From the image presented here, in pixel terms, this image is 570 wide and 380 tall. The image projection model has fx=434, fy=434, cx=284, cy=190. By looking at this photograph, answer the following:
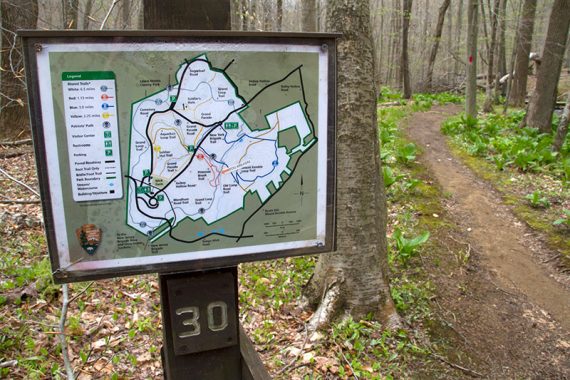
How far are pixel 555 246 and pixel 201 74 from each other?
5803 mm

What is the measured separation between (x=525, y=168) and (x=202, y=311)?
28.1 ft

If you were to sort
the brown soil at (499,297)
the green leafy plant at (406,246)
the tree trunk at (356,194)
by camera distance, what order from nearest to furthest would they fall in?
the tree trunk at (356,194) < the brown soil at (499,297) < the green leafy plant at (406,246)

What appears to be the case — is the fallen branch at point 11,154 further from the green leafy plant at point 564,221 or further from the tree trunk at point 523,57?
the tree trunk at point 523,57

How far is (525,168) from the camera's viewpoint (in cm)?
853

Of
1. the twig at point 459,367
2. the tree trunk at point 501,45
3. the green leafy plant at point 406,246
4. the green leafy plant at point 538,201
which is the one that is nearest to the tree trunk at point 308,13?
the tree trunk at point 501,45

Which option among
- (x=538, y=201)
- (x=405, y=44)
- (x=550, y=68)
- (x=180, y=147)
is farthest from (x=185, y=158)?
(x=405, y=44)

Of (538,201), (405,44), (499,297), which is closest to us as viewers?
(499,297)

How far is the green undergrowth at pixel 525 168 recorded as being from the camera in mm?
6344

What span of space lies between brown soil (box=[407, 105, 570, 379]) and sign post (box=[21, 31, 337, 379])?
2.58 meters

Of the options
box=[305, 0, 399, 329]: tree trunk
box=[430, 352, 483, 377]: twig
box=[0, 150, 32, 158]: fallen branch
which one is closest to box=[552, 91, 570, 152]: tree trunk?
box=[305, 0, 399, 329]: tree trunk

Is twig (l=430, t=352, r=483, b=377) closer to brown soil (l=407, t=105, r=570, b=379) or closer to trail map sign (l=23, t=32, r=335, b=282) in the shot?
brown soil (l=407, t=105, r=570, b=379)

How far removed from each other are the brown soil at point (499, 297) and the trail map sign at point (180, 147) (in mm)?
2615

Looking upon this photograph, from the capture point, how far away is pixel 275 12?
650 inches

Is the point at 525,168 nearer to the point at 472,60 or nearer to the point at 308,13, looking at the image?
the point at 472,60
